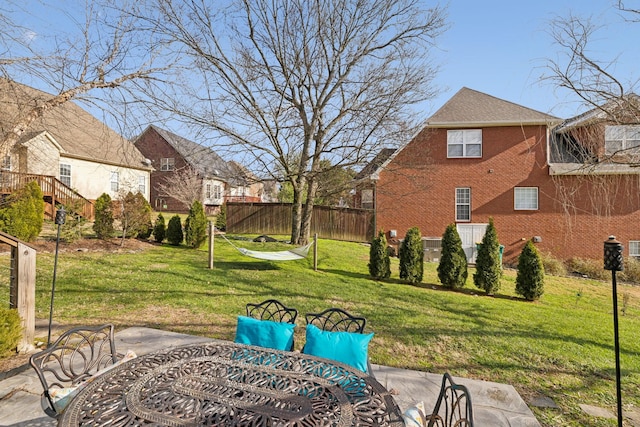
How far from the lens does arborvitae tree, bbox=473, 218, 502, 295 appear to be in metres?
7.63

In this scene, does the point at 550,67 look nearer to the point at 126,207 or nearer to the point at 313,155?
the point at 313,155

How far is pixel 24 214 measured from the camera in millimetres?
8477

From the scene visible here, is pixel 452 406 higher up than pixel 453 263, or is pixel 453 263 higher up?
pixel 453 263

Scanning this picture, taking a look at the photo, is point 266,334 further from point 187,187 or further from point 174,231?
point 187,187

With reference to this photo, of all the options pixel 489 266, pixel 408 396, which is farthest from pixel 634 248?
pixel 408 396

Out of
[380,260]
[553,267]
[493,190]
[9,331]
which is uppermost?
[493,190]

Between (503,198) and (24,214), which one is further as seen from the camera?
(503,198)

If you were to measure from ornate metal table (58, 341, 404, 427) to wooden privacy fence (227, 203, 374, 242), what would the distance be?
13554mm

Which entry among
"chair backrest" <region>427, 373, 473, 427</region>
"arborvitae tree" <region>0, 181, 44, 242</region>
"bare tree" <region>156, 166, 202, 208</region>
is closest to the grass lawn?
"arborvitae tree" <region>0, 181, 44, 242</region>

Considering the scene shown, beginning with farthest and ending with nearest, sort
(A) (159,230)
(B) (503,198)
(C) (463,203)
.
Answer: (C) (463,203) → (B) (503,198) → (A) (159,230)

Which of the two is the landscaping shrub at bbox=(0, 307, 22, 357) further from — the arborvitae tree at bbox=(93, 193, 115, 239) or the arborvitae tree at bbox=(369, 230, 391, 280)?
the arborvitae tree at bbox=(93, 193, 115, 239)

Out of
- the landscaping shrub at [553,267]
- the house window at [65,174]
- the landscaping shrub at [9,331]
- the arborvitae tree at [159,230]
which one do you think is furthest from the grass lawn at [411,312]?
the house window at [65,174]

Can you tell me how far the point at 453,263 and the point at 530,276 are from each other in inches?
62.4

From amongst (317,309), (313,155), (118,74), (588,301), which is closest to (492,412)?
(317,309)
